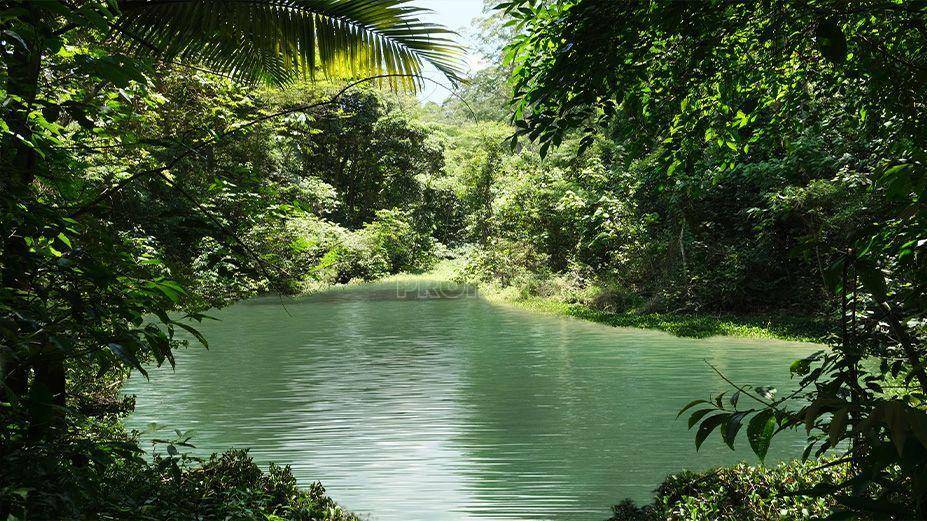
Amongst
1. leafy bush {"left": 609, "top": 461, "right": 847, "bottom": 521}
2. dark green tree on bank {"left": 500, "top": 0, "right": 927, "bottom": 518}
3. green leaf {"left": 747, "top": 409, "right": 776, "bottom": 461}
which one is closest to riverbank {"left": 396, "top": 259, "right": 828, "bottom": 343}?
leafy bush {"left": 609, "top": 461, "right": 847, "bottom": 521}

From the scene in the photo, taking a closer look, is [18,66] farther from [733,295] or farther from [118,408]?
[733,295]

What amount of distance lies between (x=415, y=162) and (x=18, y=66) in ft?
113

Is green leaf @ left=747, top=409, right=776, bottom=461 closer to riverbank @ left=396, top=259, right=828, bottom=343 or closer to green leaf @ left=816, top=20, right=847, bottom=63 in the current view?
green leaf @ left=816, top=20, right=847, bottom=63

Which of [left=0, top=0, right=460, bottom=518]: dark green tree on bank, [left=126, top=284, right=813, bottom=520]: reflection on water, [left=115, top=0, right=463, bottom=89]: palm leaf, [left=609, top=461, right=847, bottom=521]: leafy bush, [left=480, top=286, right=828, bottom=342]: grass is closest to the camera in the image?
[left=0, top=0, right=460, bottom=518]: dark green tree on bank

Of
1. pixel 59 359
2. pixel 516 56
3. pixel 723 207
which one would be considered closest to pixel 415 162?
pixel 723 207

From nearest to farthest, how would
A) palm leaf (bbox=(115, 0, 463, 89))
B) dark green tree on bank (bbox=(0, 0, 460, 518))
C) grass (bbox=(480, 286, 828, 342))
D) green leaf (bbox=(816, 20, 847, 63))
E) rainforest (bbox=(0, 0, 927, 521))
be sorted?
1. dark green tree on bank (bbox=(0, 0, 460, 518))
2. rainforest (bbox=(0, 0, 927, 521))
3. green leaf (bbox=(816, 20, 847, 63))
4. palm leaf (bbox=(115, 0, 463, 89))
5. grass (bbox=(480, 286, 828, 342))

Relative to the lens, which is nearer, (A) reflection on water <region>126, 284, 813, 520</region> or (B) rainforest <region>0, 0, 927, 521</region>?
(B) rainforest <region>0, 0, 927, 521</region>

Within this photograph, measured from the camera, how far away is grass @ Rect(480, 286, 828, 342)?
40.6ft

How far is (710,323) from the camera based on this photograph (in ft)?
43.7

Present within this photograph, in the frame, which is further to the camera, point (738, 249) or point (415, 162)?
point (415, 162)

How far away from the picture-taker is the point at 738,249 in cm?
1502

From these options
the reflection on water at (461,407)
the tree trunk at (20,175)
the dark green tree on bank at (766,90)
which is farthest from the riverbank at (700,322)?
the tree trunk at (20,175)

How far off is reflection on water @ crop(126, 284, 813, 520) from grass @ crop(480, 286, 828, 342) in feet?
1.75

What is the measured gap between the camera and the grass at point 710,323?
12.4m
